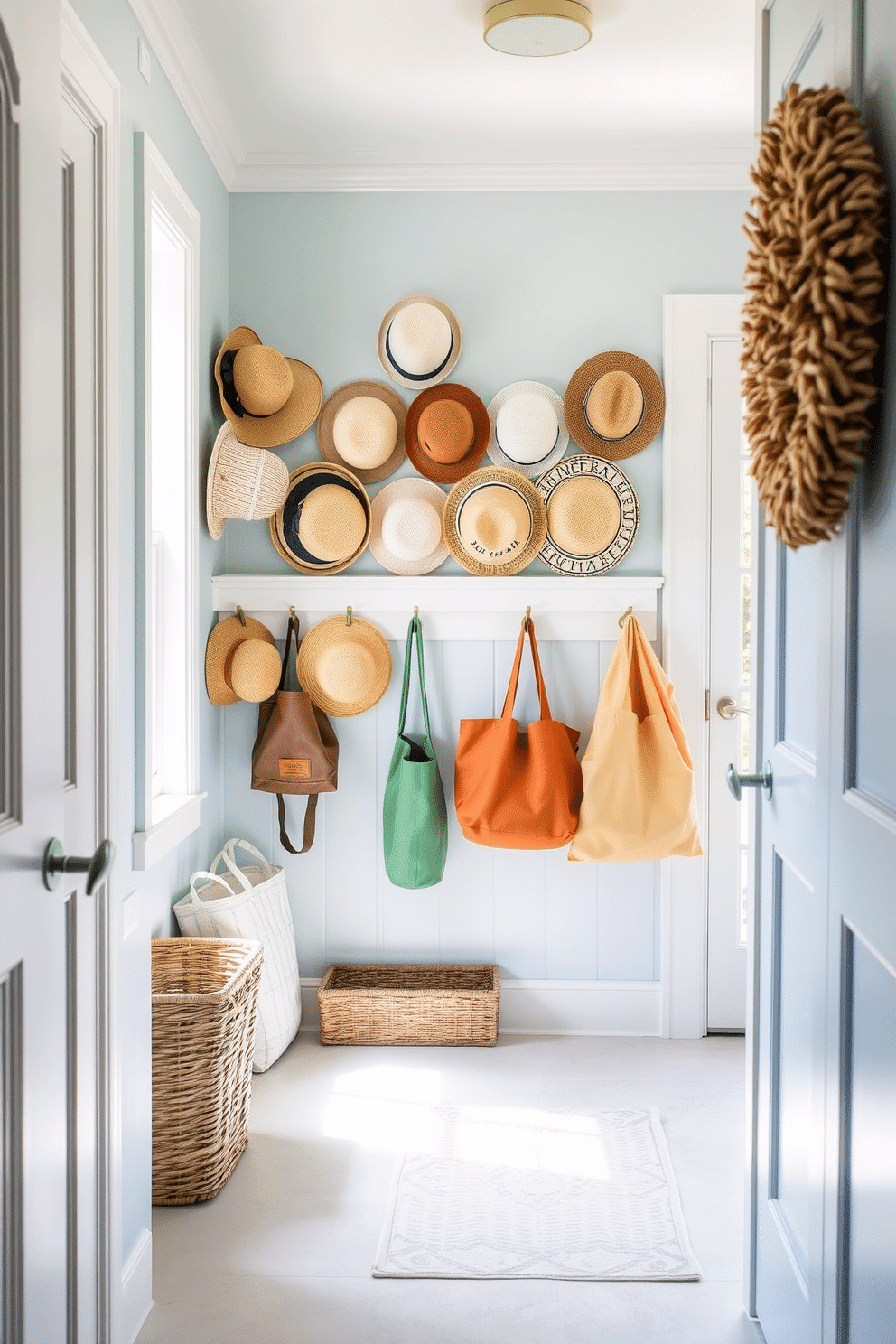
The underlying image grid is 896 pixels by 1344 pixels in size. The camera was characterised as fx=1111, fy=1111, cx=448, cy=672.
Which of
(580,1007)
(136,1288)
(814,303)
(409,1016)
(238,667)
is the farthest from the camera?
(580,1007)

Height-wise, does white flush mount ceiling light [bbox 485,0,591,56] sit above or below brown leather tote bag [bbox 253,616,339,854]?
above

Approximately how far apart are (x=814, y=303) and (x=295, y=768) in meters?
2.21

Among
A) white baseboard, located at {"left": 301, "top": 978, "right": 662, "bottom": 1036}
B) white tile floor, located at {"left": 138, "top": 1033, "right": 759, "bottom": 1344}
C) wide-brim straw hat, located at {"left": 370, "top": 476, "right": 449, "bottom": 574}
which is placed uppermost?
wide-brim straw hat, located at {"left": 370, "top": 476, "right": 449, "bottom": 574}

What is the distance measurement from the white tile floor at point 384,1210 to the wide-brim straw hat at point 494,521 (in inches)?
55.9

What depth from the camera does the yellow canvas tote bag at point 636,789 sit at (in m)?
3.03

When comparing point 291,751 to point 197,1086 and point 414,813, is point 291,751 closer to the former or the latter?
point 414,813

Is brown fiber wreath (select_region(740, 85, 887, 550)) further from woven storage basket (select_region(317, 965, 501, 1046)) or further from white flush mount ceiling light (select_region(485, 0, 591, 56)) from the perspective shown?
woven storage basket (select_region(317, 965, 501, 1046))

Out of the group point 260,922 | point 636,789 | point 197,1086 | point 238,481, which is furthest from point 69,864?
point 636,789

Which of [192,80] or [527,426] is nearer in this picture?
[192,80]

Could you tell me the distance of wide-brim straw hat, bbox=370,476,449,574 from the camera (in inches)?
126

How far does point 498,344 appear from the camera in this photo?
3271mm

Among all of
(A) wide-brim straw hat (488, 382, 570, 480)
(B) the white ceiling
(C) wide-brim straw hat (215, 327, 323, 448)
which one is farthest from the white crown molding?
(A) wide-brim straw hat (488, 382, 570, 480)

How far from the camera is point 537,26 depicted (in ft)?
7.89

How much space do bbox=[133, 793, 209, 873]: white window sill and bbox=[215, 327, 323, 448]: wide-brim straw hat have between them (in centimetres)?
101
